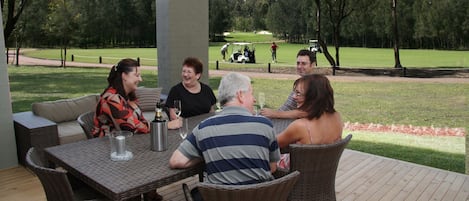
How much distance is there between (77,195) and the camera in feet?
7.79

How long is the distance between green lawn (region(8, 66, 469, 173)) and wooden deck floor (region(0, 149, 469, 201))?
73 cm

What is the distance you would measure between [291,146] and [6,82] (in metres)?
3.55

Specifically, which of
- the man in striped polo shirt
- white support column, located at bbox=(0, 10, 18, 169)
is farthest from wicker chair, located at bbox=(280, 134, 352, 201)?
white support column, located at bbox=(0, 10, 18, 169)

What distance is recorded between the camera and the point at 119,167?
2121 millimetres

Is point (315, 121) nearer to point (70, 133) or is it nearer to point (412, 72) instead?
point (70, 133)

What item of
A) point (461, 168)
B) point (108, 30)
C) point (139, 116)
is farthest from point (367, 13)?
point (139, 116)

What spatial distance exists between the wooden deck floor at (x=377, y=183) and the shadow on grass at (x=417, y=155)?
58cm

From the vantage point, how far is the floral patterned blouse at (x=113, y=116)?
8.82ft

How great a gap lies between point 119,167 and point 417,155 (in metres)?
4.27

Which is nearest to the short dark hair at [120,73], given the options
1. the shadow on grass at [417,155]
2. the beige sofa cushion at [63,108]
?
the beige sofa cushion at [63,108]

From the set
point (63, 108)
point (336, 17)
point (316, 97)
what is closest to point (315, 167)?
point (316, 97)

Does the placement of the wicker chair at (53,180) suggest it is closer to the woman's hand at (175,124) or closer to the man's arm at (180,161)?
the man's arm at (180,161)

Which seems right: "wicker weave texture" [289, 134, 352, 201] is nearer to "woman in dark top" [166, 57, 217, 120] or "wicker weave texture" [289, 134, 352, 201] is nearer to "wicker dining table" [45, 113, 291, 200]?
"wicker dining table" [45, 113, 291, 200]

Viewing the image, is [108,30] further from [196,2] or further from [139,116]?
[139,116]
